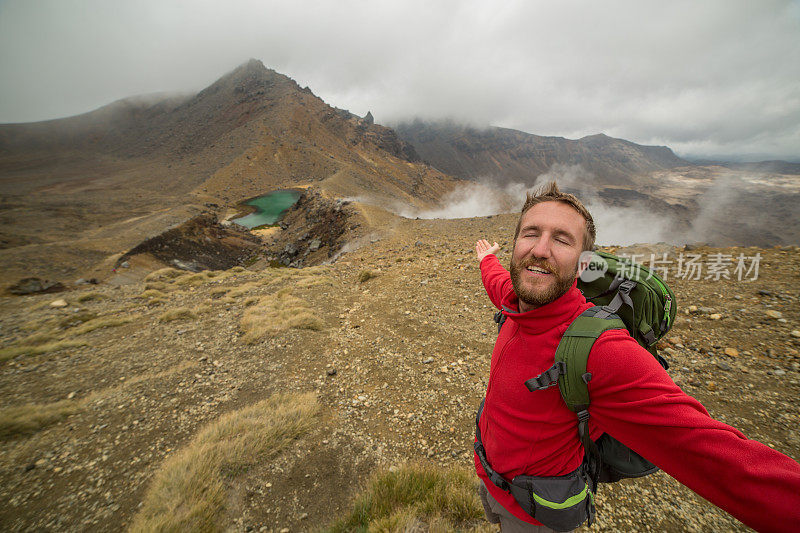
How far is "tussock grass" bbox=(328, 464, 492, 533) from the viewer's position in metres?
3.02

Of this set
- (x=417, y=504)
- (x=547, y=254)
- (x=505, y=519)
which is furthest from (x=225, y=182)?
(x=505, y=519)

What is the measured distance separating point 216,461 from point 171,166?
96.2 meters

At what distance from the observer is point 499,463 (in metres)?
2.11

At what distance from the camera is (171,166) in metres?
75.3

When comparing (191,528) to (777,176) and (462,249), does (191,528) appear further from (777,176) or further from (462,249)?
(777,176)

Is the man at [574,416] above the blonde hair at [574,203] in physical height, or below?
below

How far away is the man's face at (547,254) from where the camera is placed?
6.03 feet

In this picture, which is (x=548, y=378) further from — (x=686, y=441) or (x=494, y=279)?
(x=494, y=279)

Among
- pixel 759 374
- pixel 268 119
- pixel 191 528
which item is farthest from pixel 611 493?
pixel 268 119

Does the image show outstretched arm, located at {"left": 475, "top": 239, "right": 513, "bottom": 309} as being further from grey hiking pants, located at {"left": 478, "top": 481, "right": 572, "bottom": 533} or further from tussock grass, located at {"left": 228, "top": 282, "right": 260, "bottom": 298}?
tussock grass, located at {"left": 228, "top": 282, "right": 260, "bottom": 298}

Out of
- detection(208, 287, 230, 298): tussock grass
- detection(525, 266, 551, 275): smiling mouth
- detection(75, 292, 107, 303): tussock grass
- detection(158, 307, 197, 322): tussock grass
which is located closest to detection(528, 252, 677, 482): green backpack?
detection(525, 266, 551, 275): smiling mouth

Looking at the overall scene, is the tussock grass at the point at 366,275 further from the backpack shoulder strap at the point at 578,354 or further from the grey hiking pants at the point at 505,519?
the backpack shoulder strap at the point at 578,354

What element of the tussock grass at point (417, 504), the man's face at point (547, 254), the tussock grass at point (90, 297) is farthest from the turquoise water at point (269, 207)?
the man's face at point (547, 254)

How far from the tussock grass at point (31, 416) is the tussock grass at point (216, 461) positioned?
280 centimetres
